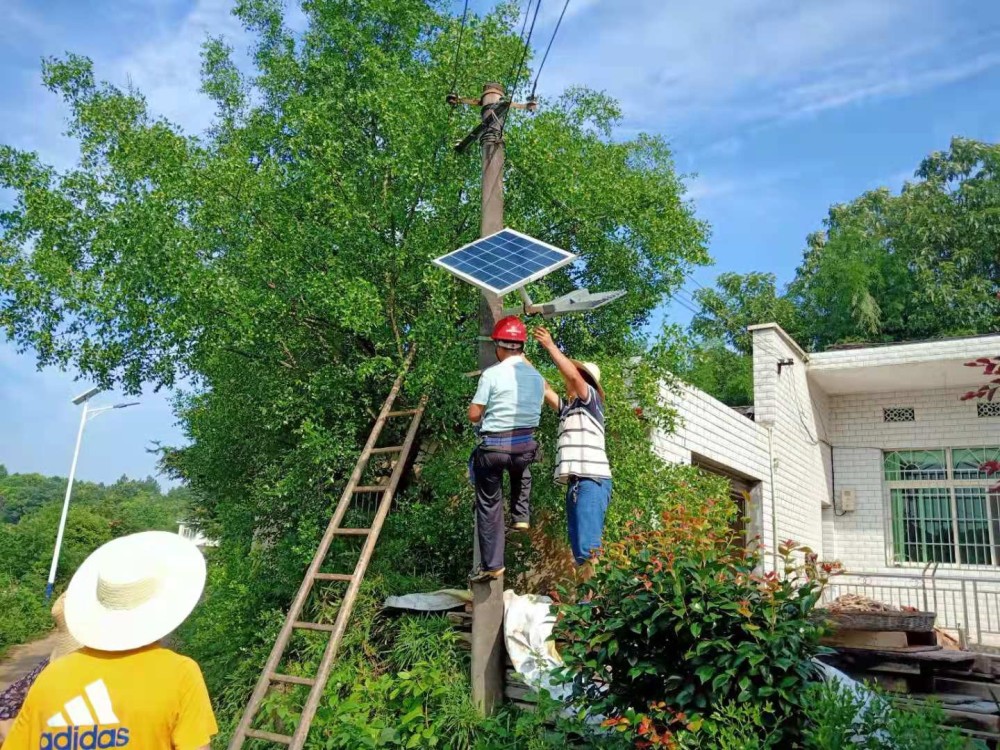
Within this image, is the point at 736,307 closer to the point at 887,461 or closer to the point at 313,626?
the point at 887,461

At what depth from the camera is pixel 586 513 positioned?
534cm

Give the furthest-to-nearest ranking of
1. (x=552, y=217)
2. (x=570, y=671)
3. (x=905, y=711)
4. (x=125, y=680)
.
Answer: (x=552, y=217) → (x=570, y=671) → (x=905, y=711) → (x=125, y=680)

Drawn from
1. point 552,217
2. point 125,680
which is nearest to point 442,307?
point 552,217

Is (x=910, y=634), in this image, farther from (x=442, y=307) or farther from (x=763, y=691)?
(x=442, y=307)

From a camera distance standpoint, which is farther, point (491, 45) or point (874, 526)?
point (874, 526)

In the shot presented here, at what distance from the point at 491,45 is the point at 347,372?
3.47 meters

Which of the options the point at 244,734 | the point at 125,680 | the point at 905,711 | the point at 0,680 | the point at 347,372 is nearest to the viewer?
the point at 125,680

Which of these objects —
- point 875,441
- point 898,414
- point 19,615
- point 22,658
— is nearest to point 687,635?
point 875,441

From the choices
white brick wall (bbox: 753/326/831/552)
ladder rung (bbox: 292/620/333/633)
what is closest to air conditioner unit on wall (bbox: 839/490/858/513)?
white brick wall (bbox: 753/326/831/552)

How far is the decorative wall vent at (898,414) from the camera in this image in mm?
15742

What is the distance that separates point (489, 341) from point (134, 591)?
3.71m

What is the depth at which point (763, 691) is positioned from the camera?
341cm

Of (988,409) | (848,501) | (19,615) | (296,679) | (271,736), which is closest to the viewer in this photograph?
(271,736)

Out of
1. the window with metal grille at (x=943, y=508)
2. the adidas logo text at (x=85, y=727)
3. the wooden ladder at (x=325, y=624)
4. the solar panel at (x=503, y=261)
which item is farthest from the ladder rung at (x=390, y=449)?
the window with metal grille at (x=943, y=508)
